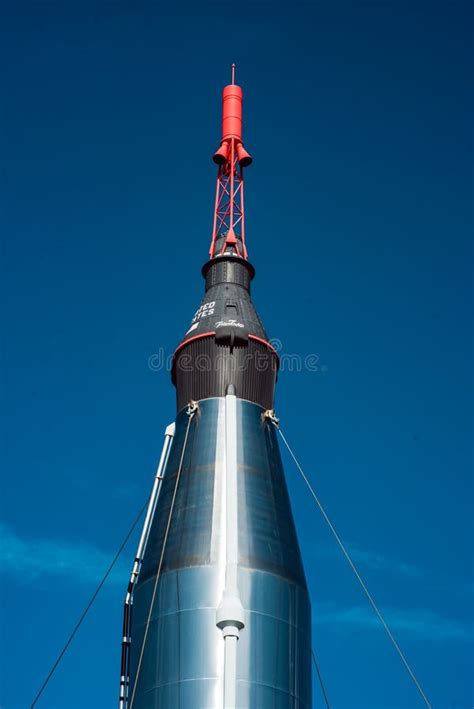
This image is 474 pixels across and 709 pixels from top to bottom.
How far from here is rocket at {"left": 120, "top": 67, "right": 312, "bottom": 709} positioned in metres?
40.1

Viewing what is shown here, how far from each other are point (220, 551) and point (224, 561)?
0.53 metres

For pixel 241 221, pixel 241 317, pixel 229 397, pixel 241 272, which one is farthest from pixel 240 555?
pixel 241 221

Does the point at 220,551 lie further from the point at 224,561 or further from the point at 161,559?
the point at 161,559

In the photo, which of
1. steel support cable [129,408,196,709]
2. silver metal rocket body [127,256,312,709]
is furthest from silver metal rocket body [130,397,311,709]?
steel support cable [129,408,196,709]

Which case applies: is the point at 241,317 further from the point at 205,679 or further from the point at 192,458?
the point at 205,679

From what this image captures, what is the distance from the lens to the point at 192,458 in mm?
46844

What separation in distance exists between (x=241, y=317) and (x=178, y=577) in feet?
45.6

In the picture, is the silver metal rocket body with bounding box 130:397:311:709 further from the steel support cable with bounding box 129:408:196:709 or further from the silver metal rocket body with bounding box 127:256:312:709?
the steel support cable with bounding box 129:408:196:709

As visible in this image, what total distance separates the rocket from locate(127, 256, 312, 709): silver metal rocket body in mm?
51

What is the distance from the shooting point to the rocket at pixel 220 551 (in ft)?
131

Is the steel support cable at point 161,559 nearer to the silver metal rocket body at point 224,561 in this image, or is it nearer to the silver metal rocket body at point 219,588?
the silver metal rocket body at point 224,561

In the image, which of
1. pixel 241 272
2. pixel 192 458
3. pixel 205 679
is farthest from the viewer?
pixel 241 272

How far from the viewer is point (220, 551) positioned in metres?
42.5

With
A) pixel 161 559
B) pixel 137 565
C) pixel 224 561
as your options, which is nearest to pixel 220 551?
pixel 224 561
